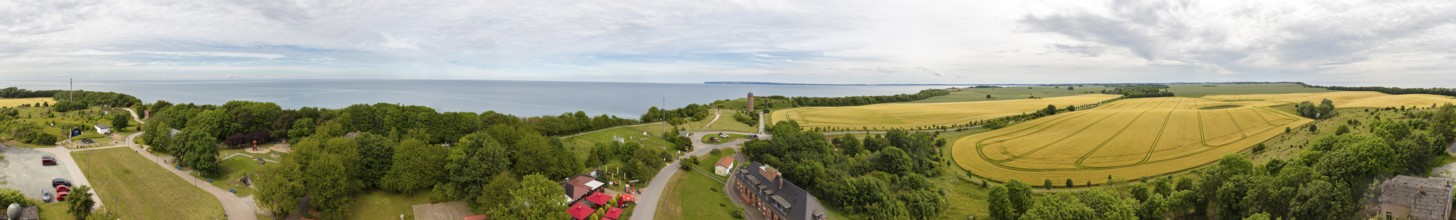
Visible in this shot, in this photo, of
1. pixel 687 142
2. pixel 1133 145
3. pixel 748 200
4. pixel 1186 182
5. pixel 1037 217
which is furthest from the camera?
pixel 687 142

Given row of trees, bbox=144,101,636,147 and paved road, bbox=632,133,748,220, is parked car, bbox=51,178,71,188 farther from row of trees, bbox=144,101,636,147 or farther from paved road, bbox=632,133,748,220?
paved road, bbox=632,133,748,220

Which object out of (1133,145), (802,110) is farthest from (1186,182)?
(802,110)

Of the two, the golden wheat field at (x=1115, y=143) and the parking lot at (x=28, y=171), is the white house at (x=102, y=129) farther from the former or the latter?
the golden wheat field at (x=1115, y=143)

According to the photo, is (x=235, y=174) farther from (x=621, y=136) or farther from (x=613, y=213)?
(x=621, y=136)

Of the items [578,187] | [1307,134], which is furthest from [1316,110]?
[578,187]

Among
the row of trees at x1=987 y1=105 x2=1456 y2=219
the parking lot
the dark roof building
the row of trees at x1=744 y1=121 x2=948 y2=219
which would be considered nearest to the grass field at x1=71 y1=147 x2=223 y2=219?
the parking lot

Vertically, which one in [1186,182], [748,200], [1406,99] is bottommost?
[748,200]

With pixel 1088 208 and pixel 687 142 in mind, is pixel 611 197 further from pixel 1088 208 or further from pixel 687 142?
pixel 1088 208
